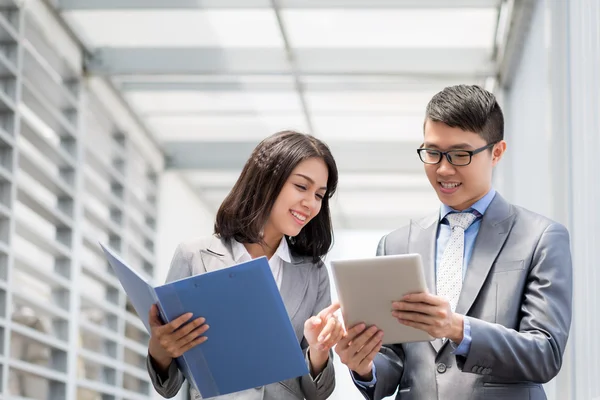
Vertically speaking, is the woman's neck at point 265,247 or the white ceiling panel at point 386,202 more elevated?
the white ceiling panel at point 386,202

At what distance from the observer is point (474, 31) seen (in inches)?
290

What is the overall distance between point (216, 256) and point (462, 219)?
79 centimetres

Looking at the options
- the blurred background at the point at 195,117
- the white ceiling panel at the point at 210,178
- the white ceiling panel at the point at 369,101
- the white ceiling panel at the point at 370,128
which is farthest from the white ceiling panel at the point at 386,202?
the white ceiling panel at the point at 369,101

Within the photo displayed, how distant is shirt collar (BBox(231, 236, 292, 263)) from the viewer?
3.37 m

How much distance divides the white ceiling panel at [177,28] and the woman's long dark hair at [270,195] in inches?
148

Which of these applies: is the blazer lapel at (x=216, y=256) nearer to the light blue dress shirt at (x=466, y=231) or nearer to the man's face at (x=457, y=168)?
the light blue dress shirt at (x=466, y=231)

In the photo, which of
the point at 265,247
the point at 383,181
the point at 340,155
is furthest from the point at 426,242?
the point at 383,181

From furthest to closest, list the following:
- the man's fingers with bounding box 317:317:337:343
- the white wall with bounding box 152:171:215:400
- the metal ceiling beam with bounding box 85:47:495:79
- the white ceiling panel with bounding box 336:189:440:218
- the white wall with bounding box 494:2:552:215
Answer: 1. the white ceiling panel with bounding box 336:189:440:218
2. the white wall with bounding box 152:171:215:400
3. the metal ceiling beam with bounding box 85:47:495:79
4. the white wall with bounding box 494:2:552:215
5. the man's fingers with bounding box 317:317:337:343

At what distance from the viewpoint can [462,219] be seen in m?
3.14

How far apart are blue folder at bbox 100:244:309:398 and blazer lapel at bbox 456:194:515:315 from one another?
19.8 inches

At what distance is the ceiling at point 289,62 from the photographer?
7039 millimetres

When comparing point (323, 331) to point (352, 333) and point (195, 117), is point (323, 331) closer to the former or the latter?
point (352, 333)

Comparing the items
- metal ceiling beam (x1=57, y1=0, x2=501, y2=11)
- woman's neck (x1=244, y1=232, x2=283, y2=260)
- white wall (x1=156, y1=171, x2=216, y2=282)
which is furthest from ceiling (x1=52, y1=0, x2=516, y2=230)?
woman's neck (x1=244, y1=232, x2=283, y2=260)

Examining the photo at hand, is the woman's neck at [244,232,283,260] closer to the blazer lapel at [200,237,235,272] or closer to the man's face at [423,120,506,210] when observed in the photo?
the blazer lapel at [200,237,235,272]
